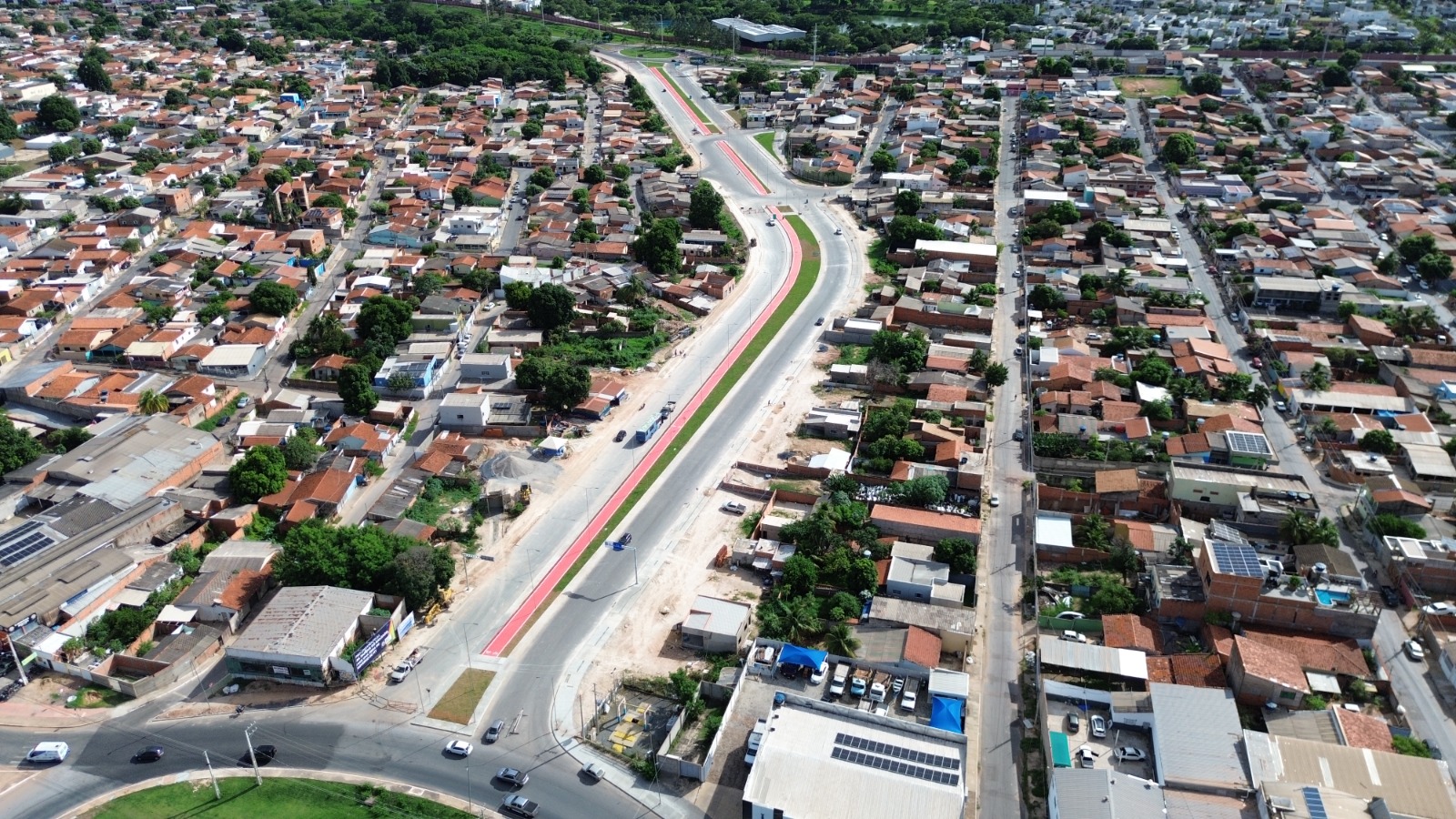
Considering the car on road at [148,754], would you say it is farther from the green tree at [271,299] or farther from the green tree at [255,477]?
the green tree at [271,299]

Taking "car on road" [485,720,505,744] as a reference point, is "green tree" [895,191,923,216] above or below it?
above

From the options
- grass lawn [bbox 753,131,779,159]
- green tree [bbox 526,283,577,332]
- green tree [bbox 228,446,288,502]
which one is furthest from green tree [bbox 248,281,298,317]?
grass lawn [bbox 753,131,779,159]

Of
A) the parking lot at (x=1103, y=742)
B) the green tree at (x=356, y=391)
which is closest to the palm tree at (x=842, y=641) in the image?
the parking lot at (x=1103, y=742)

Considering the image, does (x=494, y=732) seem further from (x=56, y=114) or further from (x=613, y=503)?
(x=56, y=114)

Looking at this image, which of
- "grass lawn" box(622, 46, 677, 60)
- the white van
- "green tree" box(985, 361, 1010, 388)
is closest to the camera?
the white van

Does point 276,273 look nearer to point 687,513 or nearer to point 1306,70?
point 687,513

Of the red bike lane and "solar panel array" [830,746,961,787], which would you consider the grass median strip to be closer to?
the red bike lane
